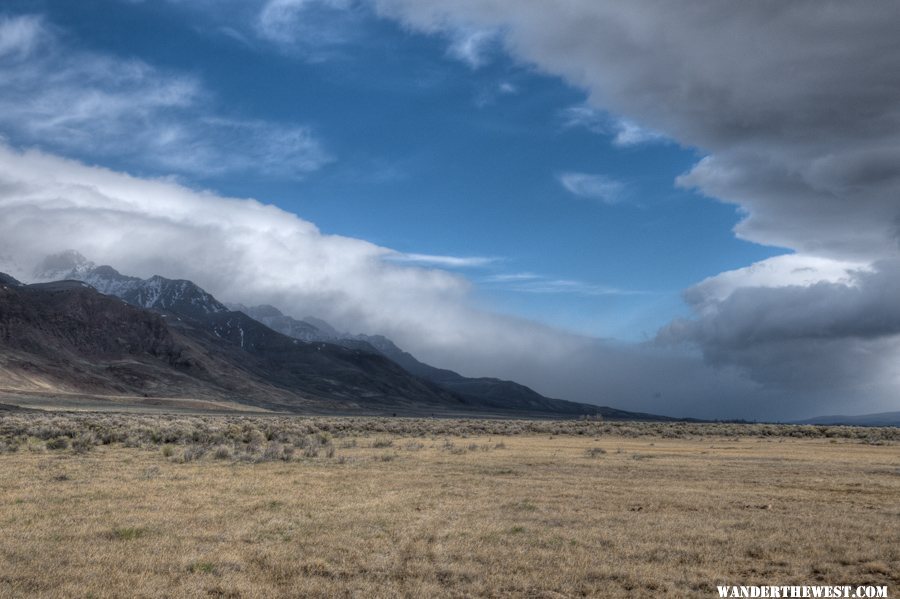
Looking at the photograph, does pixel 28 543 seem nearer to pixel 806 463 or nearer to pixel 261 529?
pixel 261 529

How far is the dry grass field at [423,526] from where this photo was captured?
→ 11.9 meters

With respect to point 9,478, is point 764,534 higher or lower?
higher

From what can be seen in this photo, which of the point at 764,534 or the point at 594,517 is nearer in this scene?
the point at 764,534

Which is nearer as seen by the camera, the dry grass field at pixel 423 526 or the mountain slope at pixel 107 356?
the dry grass field at pixel 423 526

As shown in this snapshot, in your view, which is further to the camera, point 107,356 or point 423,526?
point 107,356

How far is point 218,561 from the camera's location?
12914 millimetres

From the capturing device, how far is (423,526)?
16188 mm

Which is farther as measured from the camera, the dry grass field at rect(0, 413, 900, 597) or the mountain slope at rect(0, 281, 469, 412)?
the mountain slope at rect(0, 281, 469, 412)

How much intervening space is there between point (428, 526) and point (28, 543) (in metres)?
8.80

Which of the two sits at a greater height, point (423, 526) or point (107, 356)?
point (107, 356)

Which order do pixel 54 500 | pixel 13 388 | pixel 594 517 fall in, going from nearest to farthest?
1. pixel 594 517
2. pixel 54 500
3. pixel 13 388

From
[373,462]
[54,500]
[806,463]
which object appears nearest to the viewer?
[54,500]

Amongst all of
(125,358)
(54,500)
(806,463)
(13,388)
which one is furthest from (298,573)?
(125,358)

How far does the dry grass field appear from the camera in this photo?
1188 centimetres
